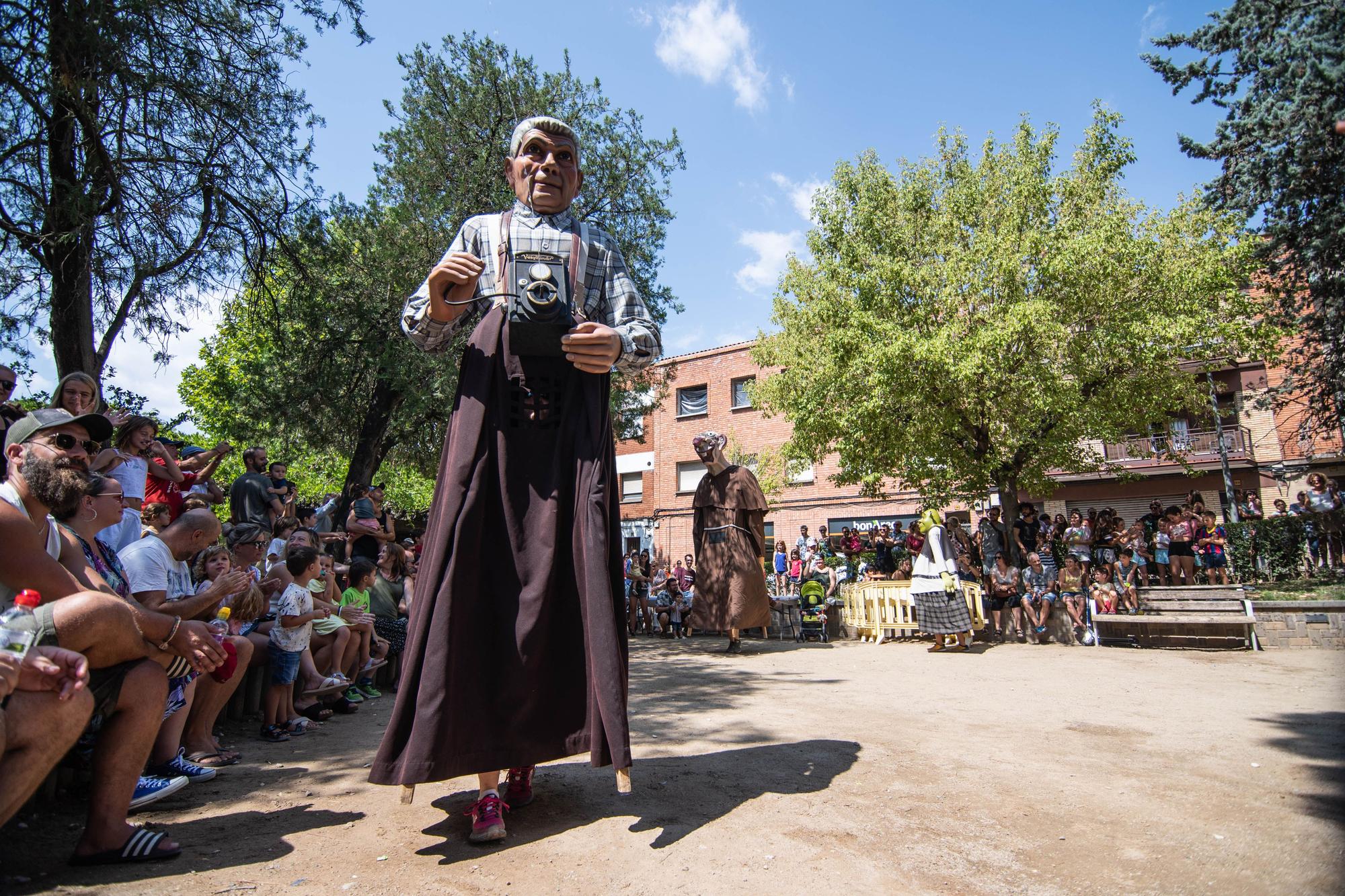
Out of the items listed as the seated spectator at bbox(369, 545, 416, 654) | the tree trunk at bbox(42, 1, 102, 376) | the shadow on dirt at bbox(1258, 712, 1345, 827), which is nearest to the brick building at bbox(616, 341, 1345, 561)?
the seated spectator at bbox(369, 545, 416, 654)

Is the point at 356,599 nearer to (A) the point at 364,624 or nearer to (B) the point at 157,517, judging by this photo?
(A) the point at 364,624

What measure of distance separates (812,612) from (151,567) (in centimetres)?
1128

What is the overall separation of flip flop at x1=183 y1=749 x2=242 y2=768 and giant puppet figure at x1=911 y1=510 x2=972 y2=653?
Result: 28.3 ft

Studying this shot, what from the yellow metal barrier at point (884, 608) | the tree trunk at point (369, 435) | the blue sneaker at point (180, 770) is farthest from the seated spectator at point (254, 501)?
the yellow metal barrier at point (884, 608)

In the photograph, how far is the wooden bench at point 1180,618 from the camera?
396 inches

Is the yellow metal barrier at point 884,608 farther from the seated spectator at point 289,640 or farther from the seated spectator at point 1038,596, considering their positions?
the seated spectator at point 289,640

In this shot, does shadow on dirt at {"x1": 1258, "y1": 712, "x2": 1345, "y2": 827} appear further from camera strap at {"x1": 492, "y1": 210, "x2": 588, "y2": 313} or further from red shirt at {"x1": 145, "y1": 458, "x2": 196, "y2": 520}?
red shirt at {"x1": 145, "y1": 458, "x2": 196, "y2": 520}

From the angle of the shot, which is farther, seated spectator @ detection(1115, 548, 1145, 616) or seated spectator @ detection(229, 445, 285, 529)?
seated spectator @ detection(1115, 548, 1145, 616)

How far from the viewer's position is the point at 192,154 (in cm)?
765

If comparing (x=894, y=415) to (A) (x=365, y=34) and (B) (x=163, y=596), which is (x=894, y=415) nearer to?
(A) (x=365, y=34)

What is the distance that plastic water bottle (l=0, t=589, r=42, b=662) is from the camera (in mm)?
1915

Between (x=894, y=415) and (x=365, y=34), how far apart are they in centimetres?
1187

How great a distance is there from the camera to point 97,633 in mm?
2355

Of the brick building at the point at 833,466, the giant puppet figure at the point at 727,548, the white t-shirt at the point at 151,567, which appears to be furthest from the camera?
the brick building at the point at 833,466
